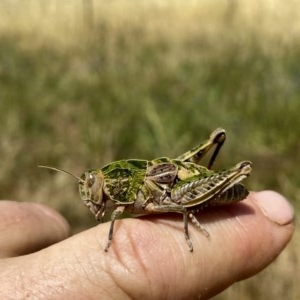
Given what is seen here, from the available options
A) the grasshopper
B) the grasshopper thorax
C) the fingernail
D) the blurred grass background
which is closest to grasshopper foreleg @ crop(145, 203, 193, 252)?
the grasshopper

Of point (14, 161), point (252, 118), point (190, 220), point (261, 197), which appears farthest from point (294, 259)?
point (14, 161)

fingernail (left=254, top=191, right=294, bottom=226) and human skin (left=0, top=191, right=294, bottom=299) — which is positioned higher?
fingernail (left=254, top=191, right=294, bottom=226)

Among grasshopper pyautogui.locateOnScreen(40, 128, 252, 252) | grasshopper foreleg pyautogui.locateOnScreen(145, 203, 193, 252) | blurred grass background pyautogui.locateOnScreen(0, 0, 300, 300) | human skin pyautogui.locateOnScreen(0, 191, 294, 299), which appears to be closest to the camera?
human skin pyautogui.locateOnScreen(0, 191, 294, 299)

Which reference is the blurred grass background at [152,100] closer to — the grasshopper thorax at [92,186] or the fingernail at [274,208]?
the fingernail at [274,208]

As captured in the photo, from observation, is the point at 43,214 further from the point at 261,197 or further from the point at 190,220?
the point at 261,197

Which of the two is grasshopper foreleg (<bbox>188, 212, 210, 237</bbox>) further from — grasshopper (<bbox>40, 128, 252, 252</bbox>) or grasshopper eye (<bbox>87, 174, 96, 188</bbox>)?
grasshopper eye (<bbox>87, 174, 96, 188</bbox>)

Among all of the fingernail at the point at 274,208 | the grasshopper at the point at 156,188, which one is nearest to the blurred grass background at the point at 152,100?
the fingernail at the point at 274,208

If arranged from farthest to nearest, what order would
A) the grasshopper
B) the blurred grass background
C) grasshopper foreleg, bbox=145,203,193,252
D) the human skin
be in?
the blurred grass background
the grasshopper
grasshopper foreleg, bbox=145,203,193,252
the human skin
